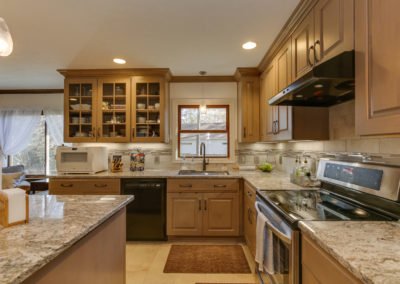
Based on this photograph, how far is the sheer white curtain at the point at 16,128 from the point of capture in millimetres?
4517

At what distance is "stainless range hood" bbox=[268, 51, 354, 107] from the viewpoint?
1.17m

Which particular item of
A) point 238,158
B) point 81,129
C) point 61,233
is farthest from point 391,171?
point 81,129

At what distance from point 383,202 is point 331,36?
1.01 m

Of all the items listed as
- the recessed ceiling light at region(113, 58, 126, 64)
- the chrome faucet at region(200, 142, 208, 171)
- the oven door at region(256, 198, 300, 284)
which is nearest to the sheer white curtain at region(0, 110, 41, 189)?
the recessed ceiling light at region(113, 58, 126, 64)

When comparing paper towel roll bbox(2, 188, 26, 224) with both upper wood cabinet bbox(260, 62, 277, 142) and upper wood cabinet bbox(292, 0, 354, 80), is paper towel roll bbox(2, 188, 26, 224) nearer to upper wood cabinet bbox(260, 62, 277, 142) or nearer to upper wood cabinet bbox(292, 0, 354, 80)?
upper wood cabinet bbox(292, 0, 354, 80)

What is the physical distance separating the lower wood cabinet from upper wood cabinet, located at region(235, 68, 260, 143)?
766 millimetres

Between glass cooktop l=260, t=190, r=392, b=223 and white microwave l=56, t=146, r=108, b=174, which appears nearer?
glass cooktop l=260, t=190, r=392, b=223

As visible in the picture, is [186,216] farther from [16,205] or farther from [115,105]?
[16,205]

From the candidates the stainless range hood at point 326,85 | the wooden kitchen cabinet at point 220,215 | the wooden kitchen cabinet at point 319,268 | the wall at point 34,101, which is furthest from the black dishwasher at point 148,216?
the wall at point 34,101

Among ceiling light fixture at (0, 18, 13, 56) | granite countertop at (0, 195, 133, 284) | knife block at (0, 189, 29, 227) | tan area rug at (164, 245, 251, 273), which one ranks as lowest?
tan area rug at (164, 245, 251, 273)

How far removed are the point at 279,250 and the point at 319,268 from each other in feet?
1.43

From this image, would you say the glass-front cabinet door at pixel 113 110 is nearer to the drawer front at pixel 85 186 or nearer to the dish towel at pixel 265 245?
the drawer front at pixel 85 186

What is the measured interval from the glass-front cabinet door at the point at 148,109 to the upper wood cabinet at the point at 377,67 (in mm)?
2573

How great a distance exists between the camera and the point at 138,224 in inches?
115
